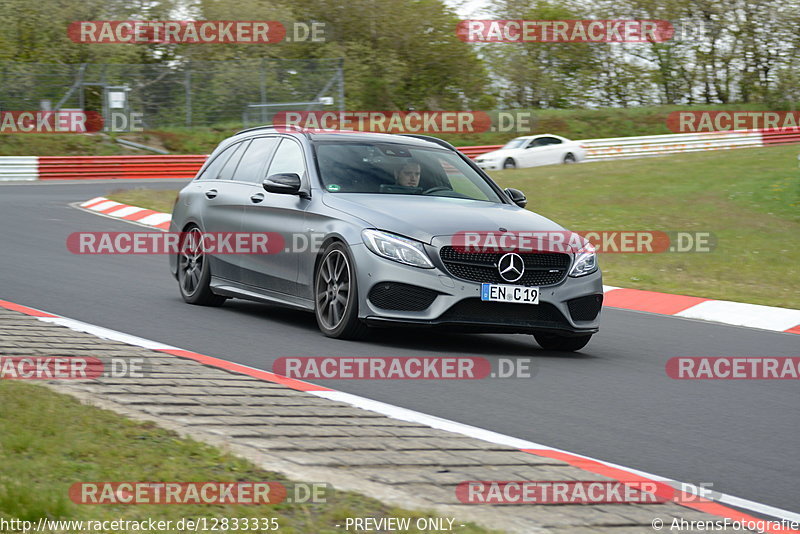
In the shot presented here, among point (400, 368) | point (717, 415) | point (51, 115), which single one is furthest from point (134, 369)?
point (51, 115)

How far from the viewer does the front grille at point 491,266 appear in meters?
8.22

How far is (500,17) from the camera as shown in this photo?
204 feet

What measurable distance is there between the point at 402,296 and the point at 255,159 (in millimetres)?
2837

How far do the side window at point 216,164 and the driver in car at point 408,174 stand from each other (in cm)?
213

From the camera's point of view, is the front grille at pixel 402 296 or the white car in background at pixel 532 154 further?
the white car in background at pixel 532 154

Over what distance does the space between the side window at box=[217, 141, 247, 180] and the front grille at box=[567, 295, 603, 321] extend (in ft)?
12.0

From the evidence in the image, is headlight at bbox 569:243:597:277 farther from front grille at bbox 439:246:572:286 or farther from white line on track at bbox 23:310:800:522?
white line on track at bbox 23:310:800:522

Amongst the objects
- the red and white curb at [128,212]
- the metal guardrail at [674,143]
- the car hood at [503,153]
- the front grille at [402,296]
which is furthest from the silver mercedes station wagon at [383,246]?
the metal guardrail at [674,143]

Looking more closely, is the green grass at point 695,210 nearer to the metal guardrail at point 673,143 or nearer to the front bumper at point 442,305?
the front bumper at point 442,305

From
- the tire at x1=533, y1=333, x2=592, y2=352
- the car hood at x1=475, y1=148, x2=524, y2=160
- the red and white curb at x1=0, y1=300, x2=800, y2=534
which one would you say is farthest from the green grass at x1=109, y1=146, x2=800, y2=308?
the red and white curb at x1=0, y1=300, x2=800, y2=534

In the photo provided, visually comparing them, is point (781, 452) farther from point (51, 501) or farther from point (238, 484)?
point (51, 501)

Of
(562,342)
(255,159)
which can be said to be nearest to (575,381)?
(562,342)

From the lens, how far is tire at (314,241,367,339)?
27.5ft

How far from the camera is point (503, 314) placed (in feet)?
27.2
